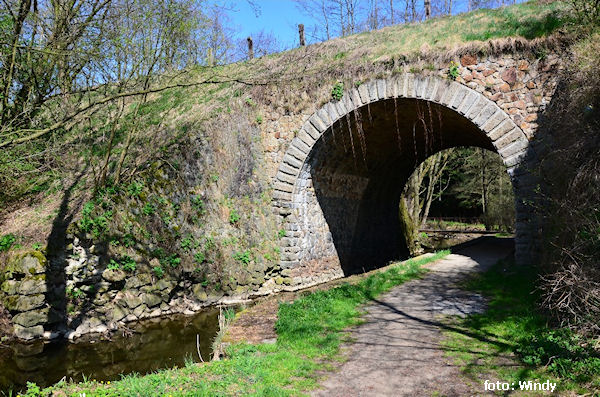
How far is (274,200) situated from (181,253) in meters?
3.16

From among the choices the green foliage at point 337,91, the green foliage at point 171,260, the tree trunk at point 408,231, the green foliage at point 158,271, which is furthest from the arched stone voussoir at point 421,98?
the tree trunk at point 408,231

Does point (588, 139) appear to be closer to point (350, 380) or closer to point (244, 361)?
point (350, 380)

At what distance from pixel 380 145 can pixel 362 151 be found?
0.81 meters

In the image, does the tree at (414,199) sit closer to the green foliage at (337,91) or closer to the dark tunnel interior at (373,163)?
the dark tunnel interior at (373,163)

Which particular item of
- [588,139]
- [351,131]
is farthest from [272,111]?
[588,139]

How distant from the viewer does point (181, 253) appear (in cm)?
1062

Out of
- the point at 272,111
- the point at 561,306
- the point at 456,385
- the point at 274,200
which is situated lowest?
the point at 456,385

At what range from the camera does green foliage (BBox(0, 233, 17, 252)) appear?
8.99 meters

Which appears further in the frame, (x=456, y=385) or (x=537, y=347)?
(x=537, y=347)

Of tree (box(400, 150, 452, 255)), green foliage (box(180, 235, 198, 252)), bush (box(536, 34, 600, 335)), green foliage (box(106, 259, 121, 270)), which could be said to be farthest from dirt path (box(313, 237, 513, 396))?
tree (box(400, 150, 452, 255))

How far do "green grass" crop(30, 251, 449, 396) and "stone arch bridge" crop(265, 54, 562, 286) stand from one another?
4.88m

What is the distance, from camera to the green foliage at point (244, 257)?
11422mm

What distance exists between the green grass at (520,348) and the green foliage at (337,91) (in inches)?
263

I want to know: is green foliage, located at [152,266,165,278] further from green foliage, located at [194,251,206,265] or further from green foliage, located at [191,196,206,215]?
green foliage, located at [191,196,206,215]
